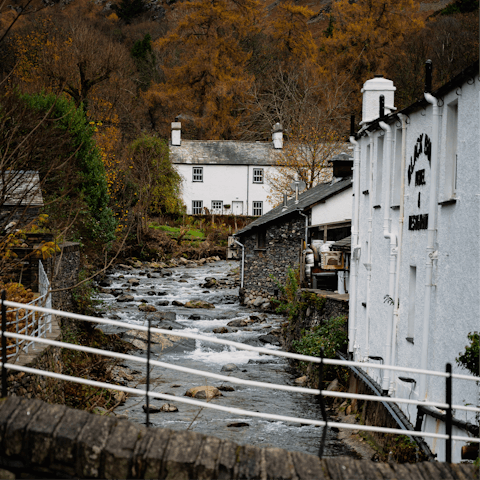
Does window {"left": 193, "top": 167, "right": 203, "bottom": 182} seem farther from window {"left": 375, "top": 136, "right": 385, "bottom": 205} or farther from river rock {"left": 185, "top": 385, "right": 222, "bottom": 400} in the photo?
window {"left": 375, "top": 136, "right": 385, "bottom": 205}

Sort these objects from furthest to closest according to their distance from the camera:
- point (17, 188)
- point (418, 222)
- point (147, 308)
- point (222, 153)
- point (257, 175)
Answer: point (257, 175), point (222, 153), point (147, 308), point (17, 188), point (418, 222)

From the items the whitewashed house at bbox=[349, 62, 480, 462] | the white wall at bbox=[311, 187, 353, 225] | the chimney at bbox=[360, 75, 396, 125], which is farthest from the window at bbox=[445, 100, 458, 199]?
the white wall at bbox=[311, 187, 353, 225]

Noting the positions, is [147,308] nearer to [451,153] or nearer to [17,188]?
[17,188]

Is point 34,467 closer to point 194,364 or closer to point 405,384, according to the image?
point 405,384

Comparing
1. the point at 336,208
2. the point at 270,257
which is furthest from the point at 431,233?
the point at 270,257

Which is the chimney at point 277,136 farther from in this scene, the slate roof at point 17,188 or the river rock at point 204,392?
the river rock at point 204,392

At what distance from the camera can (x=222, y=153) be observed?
176 feet

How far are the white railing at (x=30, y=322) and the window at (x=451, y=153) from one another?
673 cm

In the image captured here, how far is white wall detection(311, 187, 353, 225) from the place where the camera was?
26.2 meters

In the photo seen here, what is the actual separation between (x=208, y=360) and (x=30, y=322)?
10.3m

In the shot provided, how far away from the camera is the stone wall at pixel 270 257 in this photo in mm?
30516

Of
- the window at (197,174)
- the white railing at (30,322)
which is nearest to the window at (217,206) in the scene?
the window at (197,174)

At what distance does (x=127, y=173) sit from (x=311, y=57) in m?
24.6

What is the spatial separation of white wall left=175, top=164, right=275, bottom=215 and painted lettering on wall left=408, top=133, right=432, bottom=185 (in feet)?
137
